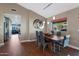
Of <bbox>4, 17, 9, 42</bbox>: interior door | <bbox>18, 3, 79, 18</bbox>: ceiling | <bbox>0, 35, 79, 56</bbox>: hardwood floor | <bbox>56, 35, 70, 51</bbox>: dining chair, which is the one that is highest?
<bbox>18, 3, 79, 18</bbox>: ceiling

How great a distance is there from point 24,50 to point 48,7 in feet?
3.40

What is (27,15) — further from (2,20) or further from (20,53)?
(20,53)

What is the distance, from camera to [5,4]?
198cm

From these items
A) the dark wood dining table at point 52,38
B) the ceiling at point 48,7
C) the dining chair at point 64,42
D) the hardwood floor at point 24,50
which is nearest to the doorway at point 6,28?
Result: the hardwood floor at point 24,50

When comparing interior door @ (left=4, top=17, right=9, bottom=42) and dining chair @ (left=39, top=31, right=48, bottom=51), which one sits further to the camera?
dining chair @ (left=39, top=31, right=48, bottom=51)

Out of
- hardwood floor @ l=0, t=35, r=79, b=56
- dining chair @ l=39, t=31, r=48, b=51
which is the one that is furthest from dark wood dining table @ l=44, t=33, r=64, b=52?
hardwood floor @ l=0, t=35, r=79, b=56

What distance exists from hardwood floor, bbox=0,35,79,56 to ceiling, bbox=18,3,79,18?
27.1 inches

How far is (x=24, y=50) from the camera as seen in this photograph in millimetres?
2096

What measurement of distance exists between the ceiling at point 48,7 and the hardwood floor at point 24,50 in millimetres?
688

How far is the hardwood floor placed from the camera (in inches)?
79.4

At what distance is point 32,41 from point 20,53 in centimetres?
36

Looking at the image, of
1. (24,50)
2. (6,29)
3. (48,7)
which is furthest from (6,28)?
(48,7)

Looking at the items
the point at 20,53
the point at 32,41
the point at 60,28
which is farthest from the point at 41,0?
the point at 20,53

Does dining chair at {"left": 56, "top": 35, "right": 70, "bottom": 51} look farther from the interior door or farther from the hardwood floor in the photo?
the interior door
